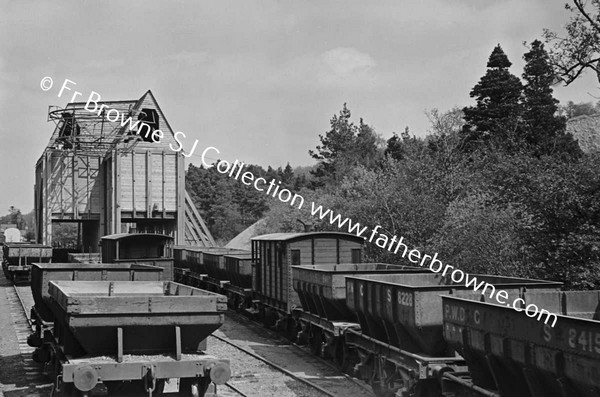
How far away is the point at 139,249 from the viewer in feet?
82.5

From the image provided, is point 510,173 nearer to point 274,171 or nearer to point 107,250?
Answer: point 107,250

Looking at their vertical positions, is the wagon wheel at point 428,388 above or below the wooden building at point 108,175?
below

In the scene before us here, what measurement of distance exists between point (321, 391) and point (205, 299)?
3.75 meters

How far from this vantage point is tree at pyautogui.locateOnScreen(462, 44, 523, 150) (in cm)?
4406

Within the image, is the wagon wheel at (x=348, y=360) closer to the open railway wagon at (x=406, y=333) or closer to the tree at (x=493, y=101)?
the open railway wagon at (x=406, y=333)

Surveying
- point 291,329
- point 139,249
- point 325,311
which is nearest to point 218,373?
point 325,311

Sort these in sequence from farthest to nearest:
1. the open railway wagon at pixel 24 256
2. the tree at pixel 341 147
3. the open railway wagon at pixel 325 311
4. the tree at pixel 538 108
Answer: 1. the tree at pixel 341 147
2. the tree at pixel 538 108
3. the open railway wagon at pixel 24 256
4. the open railway wagon at pixel 325 311

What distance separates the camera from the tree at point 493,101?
44062mm

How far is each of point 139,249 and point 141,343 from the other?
Answer: 16597 millimetres

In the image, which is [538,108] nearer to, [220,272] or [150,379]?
[220,272]

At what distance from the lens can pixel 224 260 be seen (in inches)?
946

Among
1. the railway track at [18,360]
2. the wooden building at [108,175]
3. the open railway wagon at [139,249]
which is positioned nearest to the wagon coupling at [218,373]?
the railway track at [18,360]

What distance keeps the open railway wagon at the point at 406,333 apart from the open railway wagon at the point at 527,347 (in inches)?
22.1

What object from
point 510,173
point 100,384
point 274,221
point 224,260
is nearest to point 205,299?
point 100,384
